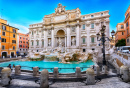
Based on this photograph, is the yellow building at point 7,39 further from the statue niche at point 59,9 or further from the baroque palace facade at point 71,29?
the statue niche at point 59,9

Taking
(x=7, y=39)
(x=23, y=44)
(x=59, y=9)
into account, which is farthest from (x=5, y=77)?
(x=23, y=44)

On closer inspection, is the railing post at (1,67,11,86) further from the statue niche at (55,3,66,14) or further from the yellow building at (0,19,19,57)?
the statue niche at (55,3,66,14)

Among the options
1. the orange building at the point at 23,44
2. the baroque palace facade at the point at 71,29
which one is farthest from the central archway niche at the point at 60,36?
the orange building at the point at 23,44

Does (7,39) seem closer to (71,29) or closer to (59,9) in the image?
(59,9)

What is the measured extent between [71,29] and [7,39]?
22.6 meters

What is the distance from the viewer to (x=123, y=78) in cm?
488

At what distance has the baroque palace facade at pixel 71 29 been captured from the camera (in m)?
22.0

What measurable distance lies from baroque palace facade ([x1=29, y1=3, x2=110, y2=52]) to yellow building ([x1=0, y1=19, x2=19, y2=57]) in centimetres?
852

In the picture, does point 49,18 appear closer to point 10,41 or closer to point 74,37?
point 74,37

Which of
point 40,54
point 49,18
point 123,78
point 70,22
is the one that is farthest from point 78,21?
point 123,78

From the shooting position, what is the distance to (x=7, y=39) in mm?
24453

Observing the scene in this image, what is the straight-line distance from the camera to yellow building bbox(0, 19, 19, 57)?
22781 millimetres

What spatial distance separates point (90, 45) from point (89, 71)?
19090mm

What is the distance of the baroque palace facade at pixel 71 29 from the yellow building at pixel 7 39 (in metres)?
8.52
